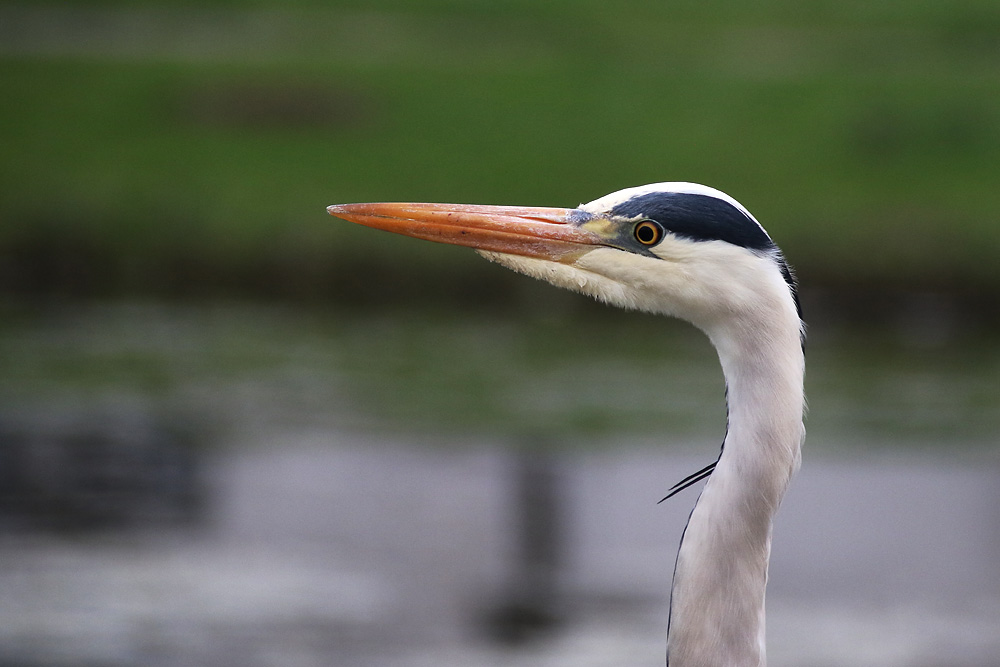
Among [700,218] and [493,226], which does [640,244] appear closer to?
[700,218]

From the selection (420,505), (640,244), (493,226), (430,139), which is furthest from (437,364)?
(430,139)

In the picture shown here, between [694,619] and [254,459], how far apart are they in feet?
26.7

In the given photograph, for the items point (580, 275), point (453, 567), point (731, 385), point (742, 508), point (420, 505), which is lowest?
point (742, 508)

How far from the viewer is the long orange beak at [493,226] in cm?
304

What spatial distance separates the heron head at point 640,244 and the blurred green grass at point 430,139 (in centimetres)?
1288

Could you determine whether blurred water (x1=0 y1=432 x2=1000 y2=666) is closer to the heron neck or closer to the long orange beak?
the heron neck

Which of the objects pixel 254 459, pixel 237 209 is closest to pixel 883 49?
pixel 237 209

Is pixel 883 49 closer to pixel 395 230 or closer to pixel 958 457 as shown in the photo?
pixel 958 457

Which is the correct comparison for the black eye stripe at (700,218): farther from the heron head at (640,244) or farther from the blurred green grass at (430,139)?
the blurred green grass at (430,139)

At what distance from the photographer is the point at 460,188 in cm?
2250

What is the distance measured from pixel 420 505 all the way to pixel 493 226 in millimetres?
6968

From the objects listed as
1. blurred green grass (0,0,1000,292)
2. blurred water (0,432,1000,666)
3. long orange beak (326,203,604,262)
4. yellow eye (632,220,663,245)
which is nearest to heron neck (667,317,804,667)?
yellow eye (632,220,663,245)

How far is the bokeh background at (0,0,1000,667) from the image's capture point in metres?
7.82

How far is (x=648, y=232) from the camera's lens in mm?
2953
